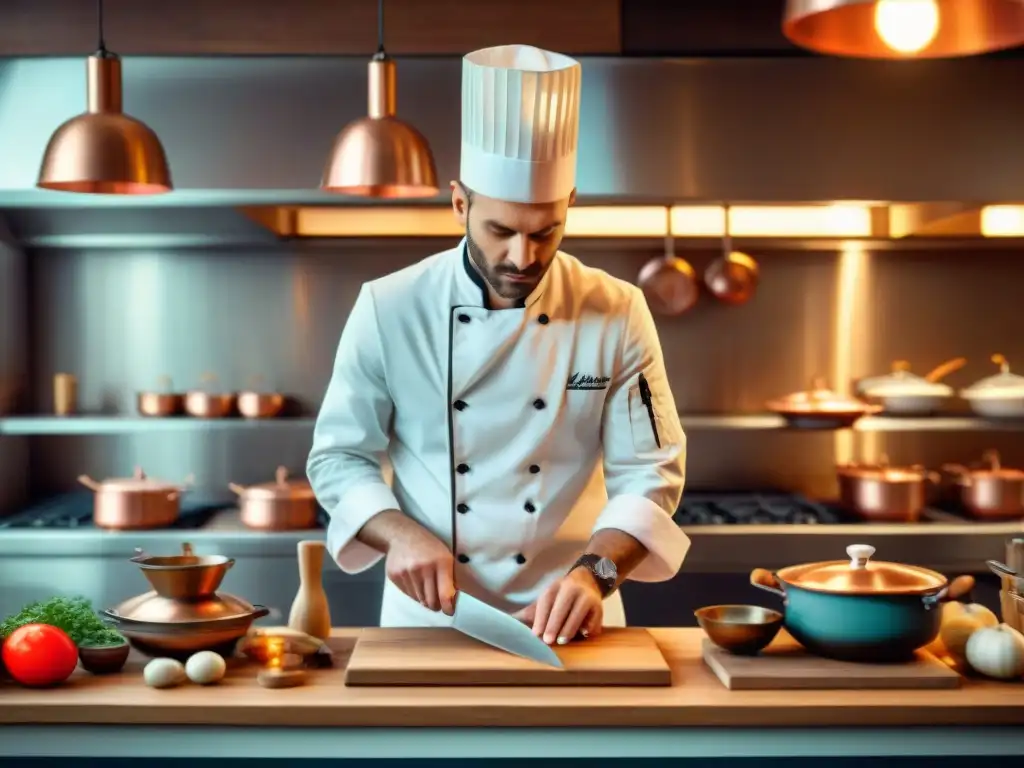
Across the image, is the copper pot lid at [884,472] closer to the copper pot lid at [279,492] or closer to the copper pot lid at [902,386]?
the copper pot lid at [902,386]

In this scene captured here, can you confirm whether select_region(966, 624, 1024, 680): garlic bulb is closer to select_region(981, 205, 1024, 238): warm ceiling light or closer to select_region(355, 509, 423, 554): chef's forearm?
select_region(355, 509, 423, 554): chef's forearm

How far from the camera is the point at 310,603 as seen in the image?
6.40 ft

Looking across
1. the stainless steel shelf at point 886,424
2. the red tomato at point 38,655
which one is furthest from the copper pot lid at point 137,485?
the red tomato at point 38,655

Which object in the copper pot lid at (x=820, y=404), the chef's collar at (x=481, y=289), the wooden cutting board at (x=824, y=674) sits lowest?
the wooden cutting board at (x=824, y=674)

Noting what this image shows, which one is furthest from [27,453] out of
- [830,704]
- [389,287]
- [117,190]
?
[830,704]

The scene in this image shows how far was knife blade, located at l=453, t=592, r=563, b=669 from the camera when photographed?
1.70 m

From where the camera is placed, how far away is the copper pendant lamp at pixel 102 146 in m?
2.32

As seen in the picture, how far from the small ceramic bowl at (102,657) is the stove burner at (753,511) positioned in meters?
2.10

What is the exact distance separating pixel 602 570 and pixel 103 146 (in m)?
1.35

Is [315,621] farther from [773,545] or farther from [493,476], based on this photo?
[773,545]

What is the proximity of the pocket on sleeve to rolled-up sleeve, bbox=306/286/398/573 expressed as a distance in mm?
464

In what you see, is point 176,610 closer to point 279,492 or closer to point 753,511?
point 279,492

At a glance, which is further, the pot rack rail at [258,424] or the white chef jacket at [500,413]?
the pot rack rail at [258,424]

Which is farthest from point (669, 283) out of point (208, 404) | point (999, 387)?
point (208, 404)
